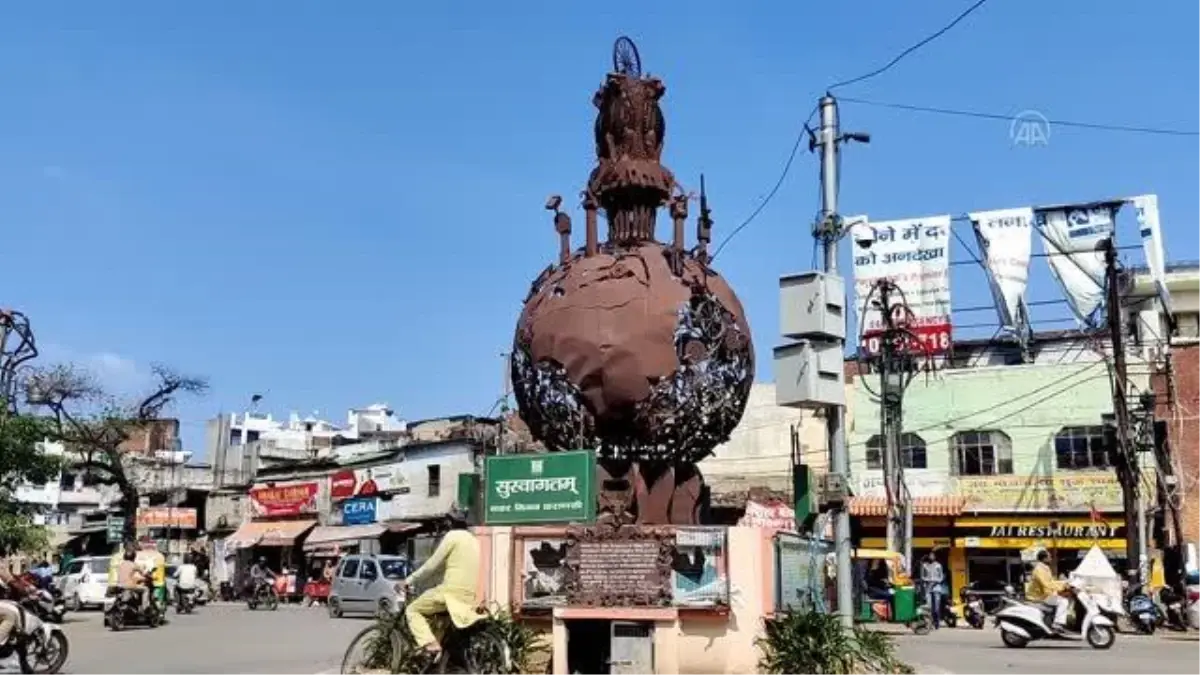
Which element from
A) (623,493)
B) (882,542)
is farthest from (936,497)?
(623,493)

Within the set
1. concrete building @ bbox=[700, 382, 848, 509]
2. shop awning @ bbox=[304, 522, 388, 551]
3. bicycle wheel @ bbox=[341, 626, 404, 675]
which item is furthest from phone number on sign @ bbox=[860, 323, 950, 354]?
bicycle wheel @ bbox=[341, 626, 404, 675]

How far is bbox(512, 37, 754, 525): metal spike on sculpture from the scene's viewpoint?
12.3 meters

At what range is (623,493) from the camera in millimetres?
12398

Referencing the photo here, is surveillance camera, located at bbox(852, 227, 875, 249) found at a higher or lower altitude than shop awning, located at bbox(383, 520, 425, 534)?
higher

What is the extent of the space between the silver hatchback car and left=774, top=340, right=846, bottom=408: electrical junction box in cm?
1878

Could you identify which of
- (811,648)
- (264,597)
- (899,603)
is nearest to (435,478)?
(264,597)

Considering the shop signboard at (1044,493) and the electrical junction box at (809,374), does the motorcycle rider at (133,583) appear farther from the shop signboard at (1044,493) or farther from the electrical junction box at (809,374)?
the shop signboard at (1044,493)

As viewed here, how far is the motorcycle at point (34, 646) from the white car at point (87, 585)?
2230cm

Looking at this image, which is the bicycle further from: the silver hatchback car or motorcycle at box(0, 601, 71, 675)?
the silver hatchback car

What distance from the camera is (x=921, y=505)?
34.3 meters

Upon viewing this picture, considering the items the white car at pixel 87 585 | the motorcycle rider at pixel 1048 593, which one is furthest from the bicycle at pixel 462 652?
the white car at pixel 87 585

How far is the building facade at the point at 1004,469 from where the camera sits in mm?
32969

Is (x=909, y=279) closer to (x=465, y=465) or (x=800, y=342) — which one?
(x=465, y=465)

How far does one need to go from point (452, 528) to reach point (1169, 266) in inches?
1684
